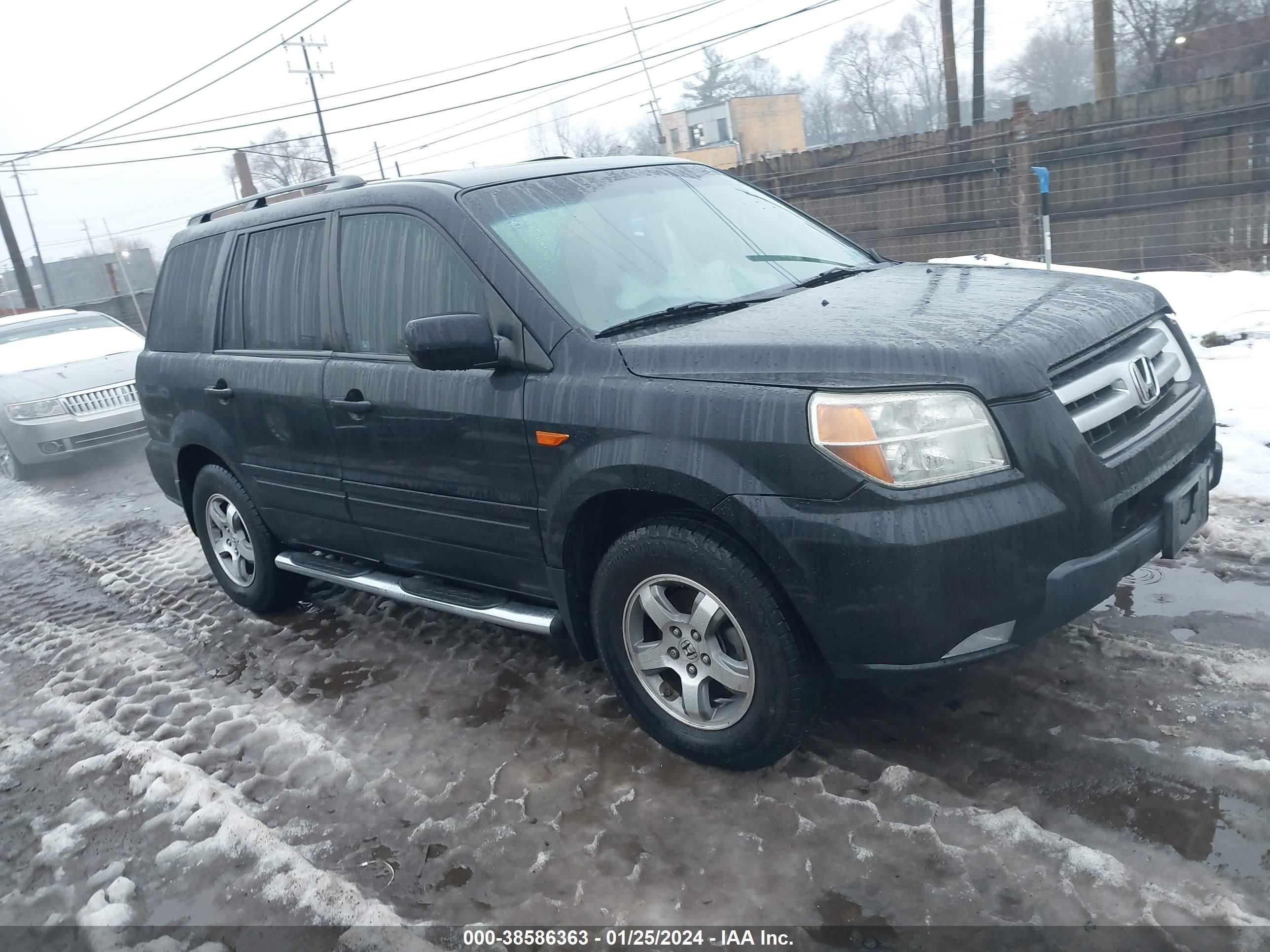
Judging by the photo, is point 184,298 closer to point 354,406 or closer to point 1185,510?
point 354,406

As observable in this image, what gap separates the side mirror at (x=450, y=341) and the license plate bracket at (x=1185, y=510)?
217cm

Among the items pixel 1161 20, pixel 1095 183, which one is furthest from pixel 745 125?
pixel 1095 183

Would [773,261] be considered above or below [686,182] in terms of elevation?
below

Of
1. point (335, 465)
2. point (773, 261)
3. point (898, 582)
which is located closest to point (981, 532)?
point (898, 582)

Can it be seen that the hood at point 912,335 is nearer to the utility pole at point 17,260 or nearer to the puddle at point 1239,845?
the puddle at point 1239,845

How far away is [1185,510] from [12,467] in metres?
11.4

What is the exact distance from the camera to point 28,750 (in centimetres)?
400

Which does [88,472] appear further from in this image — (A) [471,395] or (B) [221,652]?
(A) [471,395]

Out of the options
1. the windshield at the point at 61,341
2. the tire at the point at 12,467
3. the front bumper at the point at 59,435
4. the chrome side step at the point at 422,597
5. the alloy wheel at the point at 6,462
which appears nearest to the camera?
the chrome side step at the point at 422,597

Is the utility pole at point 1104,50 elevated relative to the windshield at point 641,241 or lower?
elevated

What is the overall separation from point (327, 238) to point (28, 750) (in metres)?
2.46

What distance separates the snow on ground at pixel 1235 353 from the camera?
197 inches

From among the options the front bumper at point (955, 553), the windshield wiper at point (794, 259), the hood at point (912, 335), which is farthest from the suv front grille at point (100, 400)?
the front bumper at point (955, 553)

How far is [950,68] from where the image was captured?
1861cm
